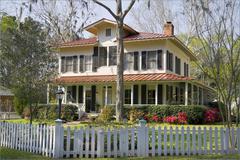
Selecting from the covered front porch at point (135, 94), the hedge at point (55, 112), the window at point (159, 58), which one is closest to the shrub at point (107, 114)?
the covered front porch at point (135, 94)

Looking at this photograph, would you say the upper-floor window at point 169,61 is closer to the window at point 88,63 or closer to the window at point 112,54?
the window at point 112,54

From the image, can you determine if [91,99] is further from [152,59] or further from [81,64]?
[152,59]

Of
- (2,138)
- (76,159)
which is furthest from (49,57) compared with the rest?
(76,159)

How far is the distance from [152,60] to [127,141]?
16984mm

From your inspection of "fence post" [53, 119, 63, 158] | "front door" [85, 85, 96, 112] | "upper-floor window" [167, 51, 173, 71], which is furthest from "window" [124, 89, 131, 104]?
"fence post" [53, 119, 63, 158]

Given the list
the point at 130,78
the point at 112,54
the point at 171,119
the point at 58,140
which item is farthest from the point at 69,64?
the point at 58,140

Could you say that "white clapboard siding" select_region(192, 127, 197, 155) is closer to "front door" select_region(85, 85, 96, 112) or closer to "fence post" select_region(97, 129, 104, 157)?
"fence post" select_region(97, 129, 104, 157)

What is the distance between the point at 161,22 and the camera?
41.5 metres

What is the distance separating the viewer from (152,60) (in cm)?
2512

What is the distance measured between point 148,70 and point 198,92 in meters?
6.58

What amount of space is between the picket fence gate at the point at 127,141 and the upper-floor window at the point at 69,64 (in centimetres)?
1968

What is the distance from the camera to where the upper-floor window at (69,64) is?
28.8 m

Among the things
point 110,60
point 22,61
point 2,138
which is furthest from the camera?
point 110,60

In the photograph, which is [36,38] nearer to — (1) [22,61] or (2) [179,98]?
(1) [22,61]
